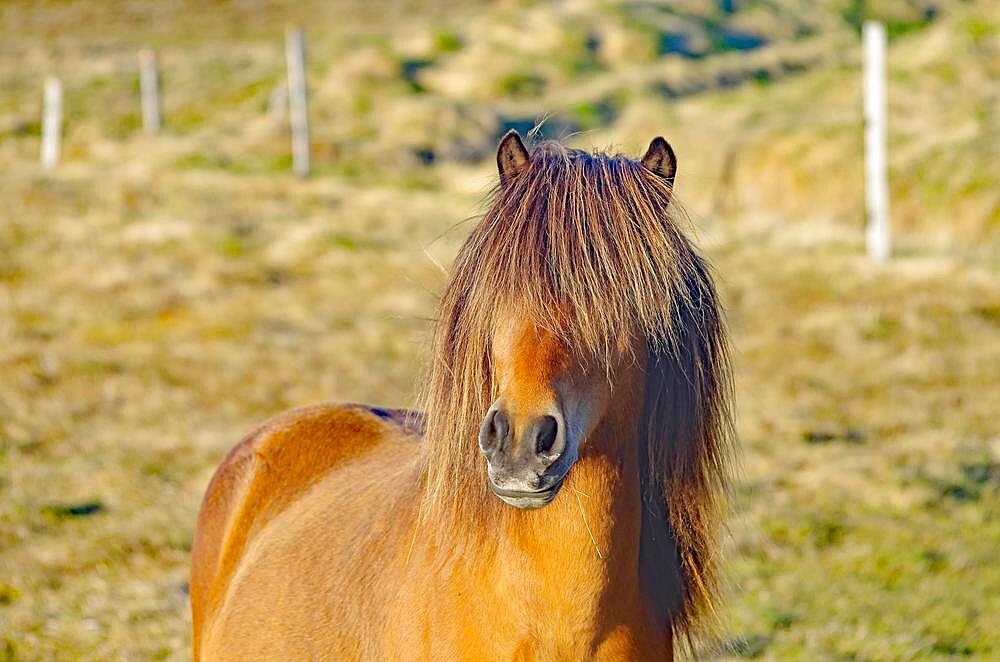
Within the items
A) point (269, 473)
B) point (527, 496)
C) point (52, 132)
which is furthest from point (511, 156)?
point (52, 132)

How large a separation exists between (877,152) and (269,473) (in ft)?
28.3

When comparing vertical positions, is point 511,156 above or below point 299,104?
below

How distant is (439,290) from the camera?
2.69m

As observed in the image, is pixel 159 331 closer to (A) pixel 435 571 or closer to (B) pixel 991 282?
(B) pixel 991 282

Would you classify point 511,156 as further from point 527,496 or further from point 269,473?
point 269,473

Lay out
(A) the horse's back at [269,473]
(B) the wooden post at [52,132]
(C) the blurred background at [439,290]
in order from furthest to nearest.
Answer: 1. (B) the wooden post at [52,132]
2. (C) the blurred background at [439,290]
3. (A) the horse's back at [269,473]

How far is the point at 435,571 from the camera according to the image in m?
2.37

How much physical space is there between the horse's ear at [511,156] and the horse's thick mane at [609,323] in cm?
2

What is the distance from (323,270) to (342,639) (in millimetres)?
9575

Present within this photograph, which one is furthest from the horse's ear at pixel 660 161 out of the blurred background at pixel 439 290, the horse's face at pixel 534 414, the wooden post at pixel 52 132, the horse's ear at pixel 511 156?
the wooden post at pixel 52 132

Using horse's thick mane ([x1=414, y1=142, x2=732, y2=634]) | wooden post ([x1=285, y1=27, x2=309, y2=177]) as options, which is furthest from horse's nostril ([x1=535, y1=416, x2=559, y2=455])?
wooden post ([x1=285, y1=27, x2=309, y2=177])

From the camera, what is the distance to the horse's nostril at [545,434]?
6.48 feet

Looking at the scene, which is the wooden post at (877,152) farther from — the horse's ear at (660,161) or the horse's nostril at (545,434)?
the horse's nostril at (545,434)

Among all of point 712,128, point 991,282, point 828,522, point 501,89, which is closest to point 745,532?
point 828,522
